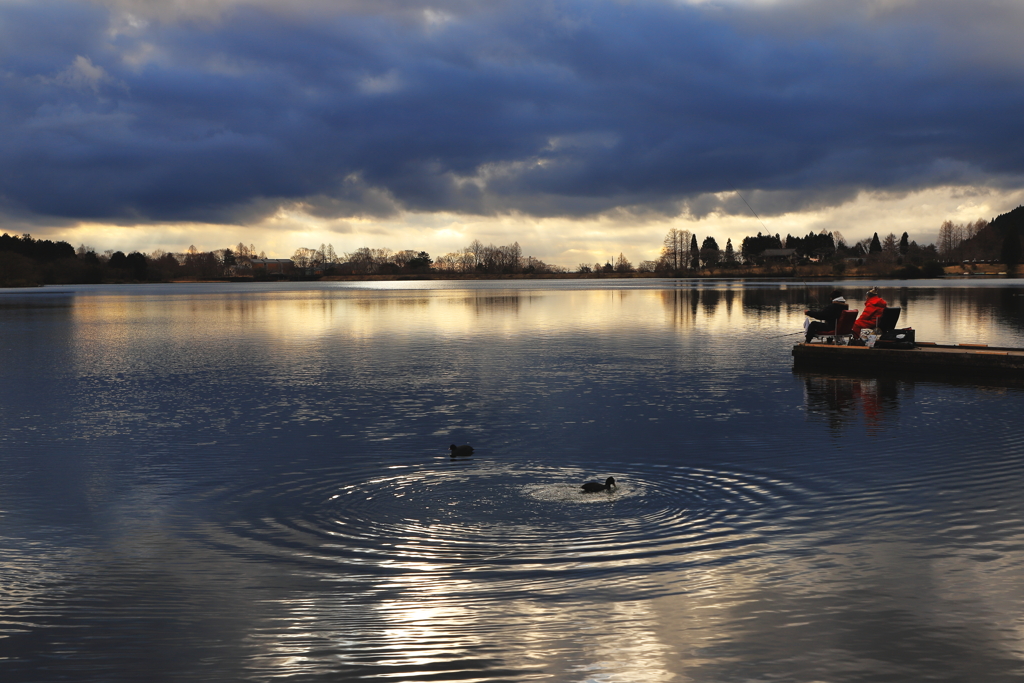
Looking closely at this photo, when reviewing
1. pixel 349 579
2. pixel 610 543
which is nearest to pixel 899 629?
pixel 610 543

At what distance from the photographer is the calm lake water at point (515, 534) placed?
278 inches

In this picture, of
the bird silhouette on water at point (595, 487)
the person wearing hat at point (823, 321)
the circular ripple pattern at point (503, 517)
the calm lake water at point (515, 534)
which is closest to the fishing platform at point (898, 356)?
the person wearing hat at point (823, 321)

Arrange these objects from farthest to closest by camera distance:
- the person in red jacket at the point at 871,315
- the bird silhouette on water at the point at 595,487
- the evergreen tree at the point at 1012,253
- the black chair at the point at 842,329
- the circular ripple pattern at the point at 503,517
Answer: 1. the evergreen tree at the point at 1012,253
2. the black chair at the point at 842,329
3. the person in red jacket at the point at 871,315
4. the bird silhouette on water at the point at 595,487
5. the circular ripple pattern at the point at 503,517

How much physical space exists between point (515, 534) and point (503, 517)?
699 millimetres

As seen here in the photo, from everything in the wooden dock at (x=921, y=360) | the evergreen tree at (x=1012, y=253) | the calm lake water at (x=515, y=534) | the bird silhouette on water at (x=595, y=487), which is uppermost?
the evergreen tree at (x=1012, y=253)

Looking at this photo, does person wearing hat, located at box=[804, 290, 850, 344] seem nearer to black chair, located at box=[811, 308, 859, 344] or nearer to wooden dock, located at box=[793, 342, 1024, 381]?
black chair, located at box=[811, 308, 859, 344]

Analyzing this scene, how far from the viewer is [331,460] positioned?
14.2 meters

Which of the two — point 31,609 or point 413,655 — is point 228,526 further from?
point 413,655

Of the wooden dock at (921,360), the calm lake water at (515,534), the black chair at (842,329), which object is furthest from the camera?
the black chair at (842,329)

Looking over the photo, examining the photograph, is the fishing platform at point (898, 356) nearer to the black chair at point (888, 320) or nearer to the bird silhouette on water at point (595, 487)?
the black chair at point (888, 320)

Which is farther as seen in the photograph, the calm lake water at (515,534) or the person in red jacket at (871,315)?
the person in red jacket at (871,315)

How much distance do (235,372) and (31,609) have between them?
19.8 m

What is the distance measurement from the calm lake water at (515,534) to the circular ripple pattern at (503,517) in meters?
0.05

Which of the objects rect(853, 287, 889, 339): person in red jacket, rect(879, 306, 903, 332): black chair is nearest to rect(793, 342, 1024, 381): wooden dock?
rect(879, 306, 903, 332): black chair
